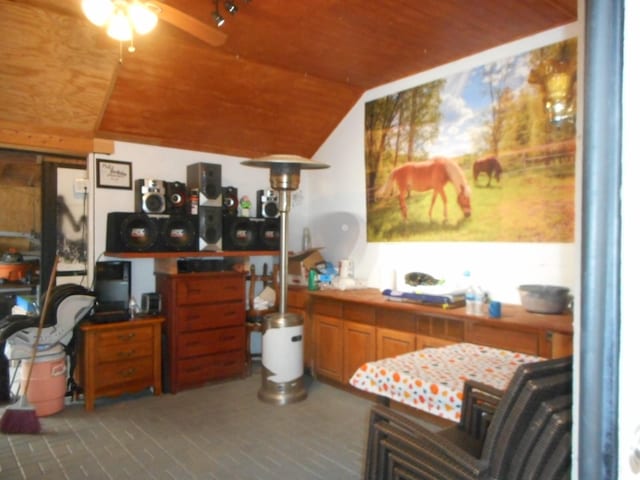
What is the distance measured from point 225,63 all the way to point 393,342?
8.81 feet

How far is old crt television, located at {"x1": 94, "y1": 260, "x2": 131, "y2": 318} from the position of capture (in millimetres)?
3838

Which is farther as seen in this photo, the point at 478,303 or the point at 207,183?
the point at 207,183

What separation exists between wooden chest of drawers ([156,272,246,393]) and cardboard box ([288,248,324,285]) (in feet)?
2.06

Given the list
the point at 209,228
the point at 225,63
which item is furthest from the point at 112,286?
the point at 225,63

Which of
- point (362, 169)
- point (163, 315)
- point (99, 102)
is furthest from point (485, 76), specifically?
point (163, 315)

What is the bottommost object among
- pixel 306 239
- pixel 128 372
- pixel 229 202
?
pixel 128 372

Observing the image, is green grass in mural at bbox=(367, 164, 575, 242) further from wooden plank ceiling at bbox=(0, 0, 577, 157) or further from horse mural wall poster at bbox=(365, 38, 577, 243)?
wooden plank ceiling at bbox=(0, 0, 577, 157)

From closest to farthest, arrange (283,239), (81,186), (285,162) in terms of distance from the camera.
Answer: (285,162)
(283,239)
(81,186)

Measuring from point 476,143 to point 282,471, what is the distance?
2807 mm

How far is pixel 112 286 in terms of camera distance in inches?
153

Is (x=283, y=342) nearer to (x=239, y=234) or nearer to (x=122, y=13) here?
(x=239, y=234)

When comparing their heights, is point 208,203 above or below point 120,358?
above

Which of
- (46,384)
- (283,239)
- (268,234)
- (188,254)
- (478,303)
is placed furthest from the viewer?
(268,234)

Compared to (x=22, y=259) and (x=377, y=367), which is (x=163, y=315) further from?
(x=22, y=259)
